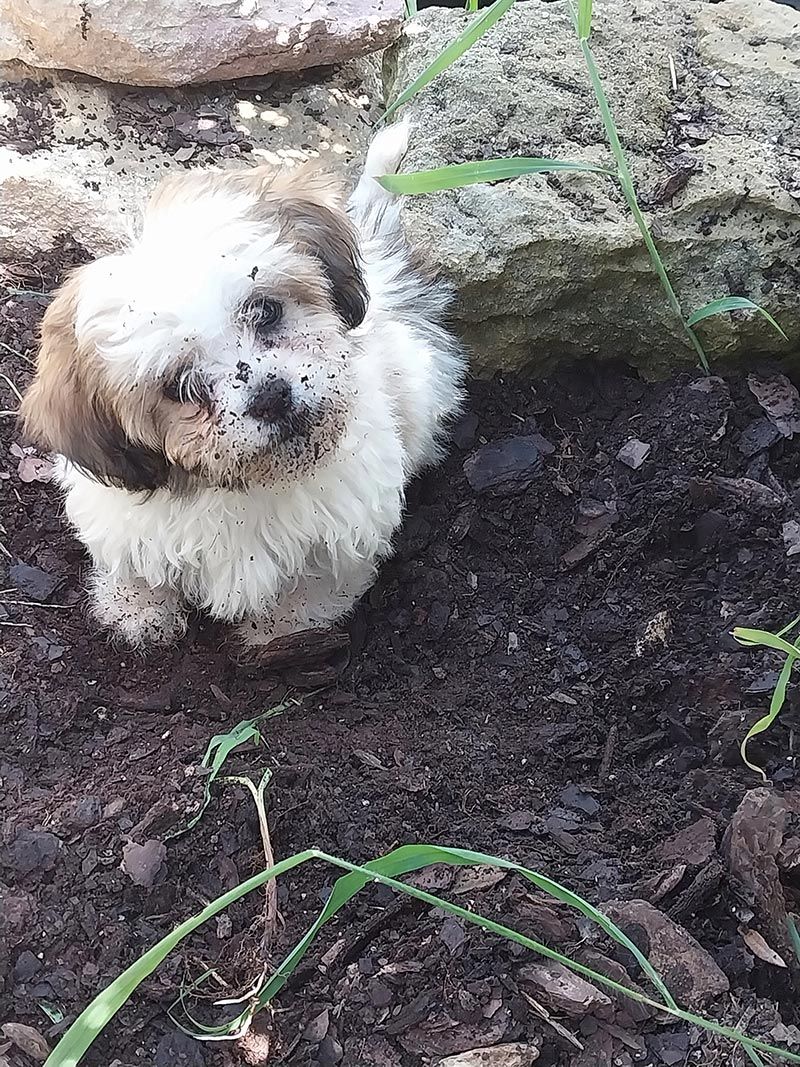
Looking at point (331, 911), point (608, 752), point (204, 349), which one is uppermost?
point (204, 349)

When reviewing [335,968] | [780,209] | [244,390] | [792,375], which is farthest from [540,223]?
[335,968]

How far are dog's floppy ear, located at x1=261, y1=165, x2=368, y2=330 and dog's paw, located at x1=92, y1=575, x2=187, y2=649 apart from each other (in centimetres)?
94

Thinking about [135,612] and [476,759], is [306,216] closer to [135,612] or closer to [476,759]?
[135,612]

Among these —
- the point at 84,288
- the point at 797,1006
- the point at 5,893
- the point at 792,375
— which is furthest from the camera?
the point at 792,375

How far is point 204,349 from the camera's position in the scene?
6.74 ft

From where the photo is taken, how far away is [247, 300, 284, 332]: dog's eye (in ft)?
6.86

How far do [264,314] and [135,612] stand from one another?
1.06 metres

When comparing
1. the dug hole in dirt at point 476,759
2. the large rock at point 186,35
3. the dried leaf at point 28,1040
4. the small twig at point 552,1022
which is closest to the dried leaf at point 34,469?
the dug hole in dirt at point 476,759

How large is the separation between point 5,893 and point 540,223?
218 centimetres

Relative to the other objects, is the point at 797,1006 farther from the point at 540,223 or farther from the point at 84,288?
the point at 540,223

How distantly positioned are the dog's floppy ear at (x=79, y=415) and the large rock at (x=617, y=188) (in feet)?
3.89

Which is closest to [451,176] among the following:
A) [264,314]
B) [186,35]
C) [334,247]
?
[334,247]

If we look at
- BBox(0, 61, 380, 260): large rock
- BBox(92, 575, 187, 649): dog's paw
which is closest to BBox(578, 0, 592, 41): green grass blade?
BBox(0, 61, 380, 260): large rock

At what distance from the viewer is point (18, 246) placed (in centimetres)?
357
